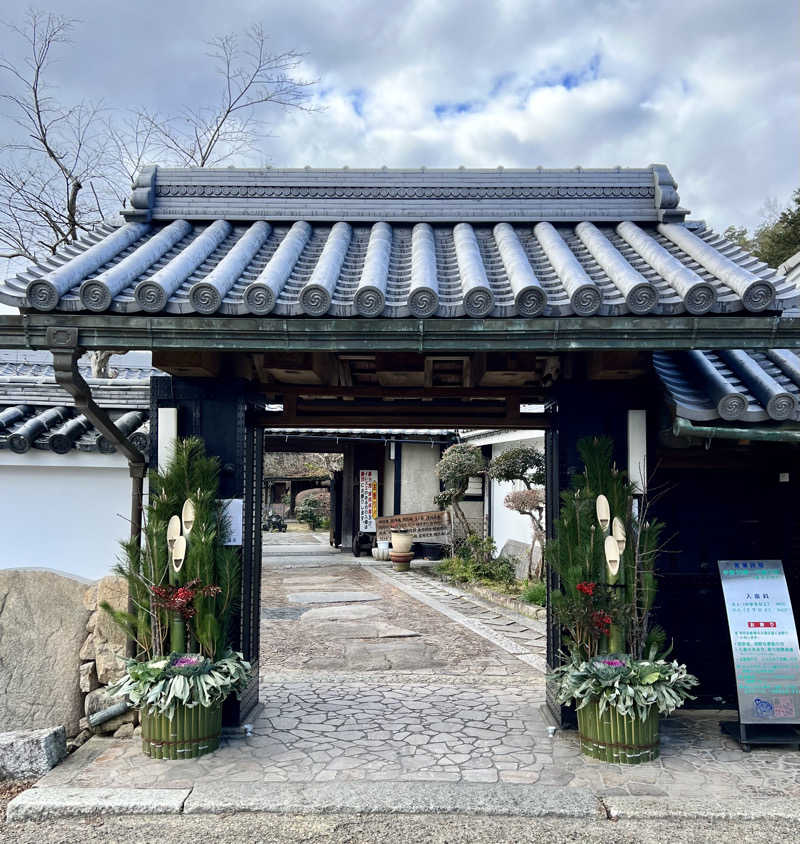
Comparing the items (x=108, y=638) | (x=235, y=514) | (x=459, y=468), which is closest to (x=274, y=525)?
(x=459, y=468)

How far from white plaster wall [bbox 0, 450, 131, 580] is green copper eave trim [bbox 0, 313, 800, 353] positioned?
2.35 meters

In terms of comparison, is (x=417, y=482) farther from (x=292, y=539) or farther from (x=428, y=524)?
(x=292, y=539)

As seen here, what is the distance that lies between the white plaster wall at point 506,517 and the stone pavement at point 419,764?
296 inches

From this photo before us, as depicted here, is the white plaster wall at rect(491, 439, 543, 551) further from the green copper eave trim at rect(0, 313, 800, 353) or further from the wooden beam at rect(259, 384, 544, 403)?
the green copper eave trim at rect(0, 313, 800, 353)

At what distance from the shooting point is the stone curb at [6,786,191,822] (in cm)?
487

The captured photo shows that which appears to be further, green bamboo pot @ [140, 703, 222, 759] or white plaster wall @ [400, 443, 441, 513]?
white plaster wall @ [400, 443, 441, 513]

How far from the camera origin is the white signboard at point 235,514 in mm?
6242

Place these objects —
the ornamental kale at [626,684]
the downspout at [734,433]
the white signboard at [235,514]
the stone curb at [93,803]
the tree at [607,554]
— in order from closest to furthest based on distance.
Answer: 1. the stone curb at [93,803]
2. the downspout at [734,433]
3. the ornamental kale at [626,684]
4. the tree at [607,554]
5. the white signboard at [235,514]

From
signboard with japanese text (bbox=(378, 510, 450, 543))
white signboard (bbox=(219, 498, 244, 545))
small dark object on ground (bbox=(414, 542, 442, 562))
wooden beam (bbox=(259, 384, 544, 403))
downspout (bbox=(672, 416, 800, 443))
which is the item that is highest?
wooden beam (bbox=(259, 384, 544, 403))

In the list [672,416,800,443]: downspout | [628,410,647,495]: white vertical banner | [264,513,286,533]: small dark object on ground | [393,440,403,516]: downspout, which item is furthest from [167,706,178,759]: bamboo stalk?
[264,513,286,533]: small dark object on ground

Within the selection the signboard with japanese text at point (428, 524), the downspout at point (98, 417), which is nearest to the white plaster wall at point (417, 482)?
the signboard with japanese text at point (428, 524)

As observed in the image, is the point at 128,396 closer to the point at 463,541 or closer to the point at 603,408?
the point at 603,408

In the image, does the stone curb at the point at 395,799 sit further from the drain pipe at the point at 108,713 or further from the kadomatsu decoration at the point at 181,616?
the drain pipe at the point at 108,713

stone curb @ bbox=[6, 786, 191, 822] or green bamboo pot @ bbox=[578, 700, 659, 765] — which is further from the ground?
green bamboo pot @ bbox=[578, 700, 659, 765]
